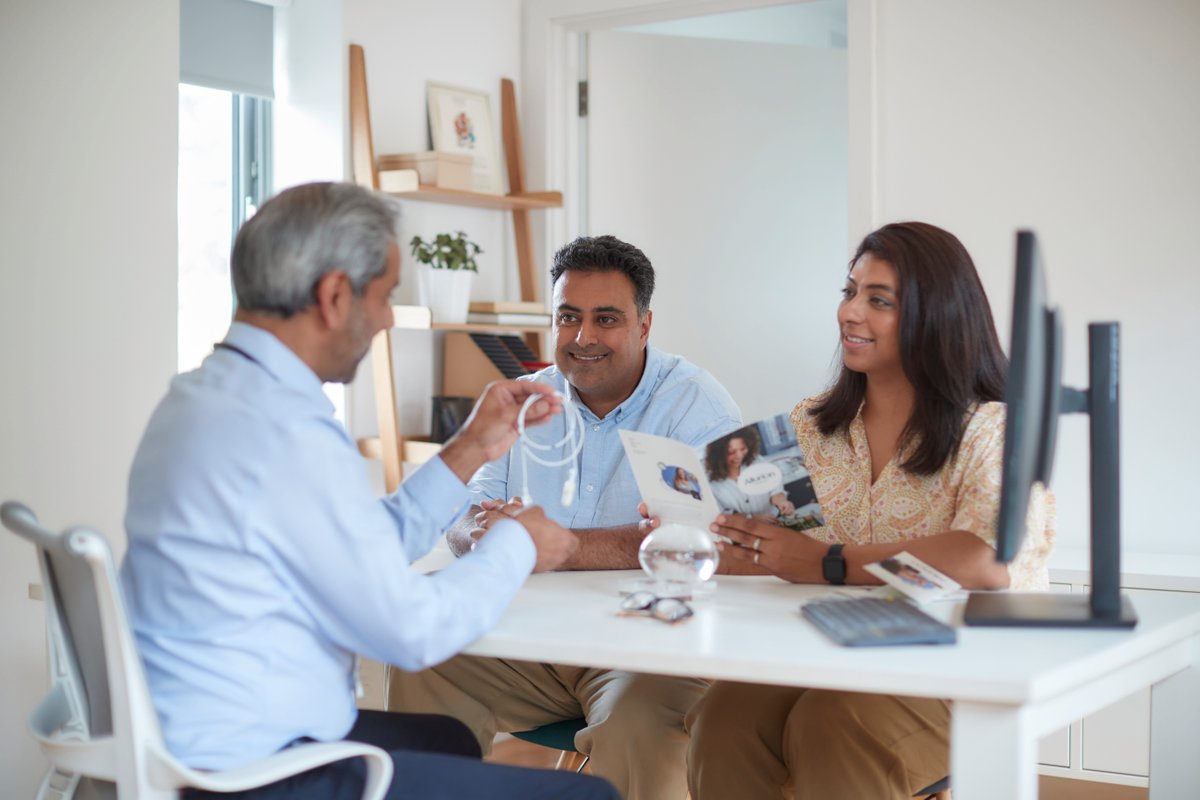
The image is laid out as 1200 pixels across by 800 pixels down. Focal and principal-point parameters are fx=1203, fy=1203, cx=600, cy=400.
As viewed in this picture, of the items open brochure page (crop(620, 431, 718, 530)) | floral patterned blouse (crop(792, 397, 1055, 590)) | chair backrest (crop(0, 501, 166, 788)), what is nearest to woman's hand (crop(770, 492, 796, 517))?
open brochure page (crop(620, 431, 718, 530))

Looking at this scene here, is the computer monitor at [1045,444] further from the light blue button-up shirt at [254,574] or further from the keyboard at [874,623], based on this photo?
the light blue button-up shirt at [254,574]

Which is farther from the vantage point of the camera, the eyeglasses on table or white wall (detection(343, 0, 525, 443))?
white wall (detection(343, 0, 525, 443))

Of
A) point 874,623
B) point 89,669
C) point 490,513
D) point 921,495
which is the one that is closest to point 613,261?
Answer: point 490,513

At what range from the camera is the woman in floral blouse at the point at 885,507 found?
1.83 m

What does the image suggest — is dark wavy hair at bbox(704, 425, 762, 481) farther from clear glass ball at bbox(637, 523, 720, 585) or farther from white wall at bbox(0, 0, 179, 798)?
white wall at bbox(0, 0, 179, 798)

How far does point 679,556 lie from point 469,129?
249cm

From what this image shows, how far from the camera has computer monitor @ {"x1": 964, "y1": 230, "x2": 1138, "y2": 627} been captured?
1439 mm

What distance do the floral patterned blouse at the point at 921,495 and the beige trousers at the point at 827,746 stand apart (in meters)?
0.29

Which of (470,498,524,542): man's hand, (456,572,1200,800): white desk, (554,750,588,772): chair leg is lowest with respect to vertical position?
(554,750,588,772): chair leg

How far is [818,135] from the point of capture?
4629 millimetres

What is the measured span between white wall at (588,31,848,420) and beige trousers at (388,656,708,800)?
241cm

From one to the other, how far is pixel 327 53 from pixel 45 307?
1.31 metres

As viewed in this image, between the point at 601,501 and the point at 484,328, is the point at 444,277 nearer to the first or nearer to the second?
the point at 484,328

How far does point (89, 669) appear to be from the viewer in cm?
140
